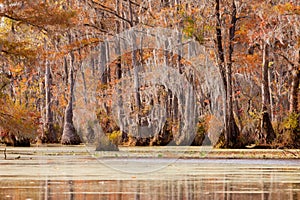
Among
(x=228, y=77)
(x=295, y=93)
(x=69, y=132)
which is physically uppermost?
(x=228, y=77)

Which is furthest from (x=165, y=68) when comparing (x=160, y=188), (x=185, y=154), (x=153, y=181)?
(x=160, y=188)

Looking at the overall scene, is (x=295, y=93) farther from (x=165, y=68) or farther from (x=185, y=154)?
(x=165, y=68)

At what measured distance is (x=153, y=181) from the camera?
16359 millimetres

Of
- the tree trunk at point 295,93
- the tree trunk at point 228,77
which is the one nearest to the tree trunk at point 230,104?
the tree trunk at point 228,77

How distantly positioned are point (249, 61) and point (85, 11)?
9.64 metres

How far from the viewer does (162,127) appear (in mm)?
46875

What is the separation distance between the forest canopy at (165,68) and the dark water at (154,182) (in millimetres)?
10093

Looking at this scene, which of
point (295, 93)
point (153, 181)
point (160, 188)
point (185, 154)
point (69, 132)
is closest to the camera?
point (160, 188)

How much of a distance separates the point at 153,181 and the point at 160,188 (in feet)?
6.34

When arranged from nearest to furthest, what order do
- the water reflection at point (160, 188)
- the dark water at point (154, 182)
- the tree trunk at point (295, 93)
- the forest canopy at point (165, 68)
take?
the water reflection at point (160, 188), the dark water at point (154, 182), the forest canopy at point (165, 68), the tree trunk at point (295, 93)

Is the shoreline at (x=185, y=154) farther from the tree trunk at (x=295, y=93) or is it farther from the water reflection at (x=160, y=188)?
the water reflection at (x=160, y=188)

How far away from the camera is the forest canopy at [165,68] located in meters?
33.4

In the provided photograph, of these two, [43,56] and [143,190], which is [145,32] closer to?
[43,56]

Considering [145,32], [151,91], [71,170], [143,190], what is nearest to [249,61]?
[145,32]
